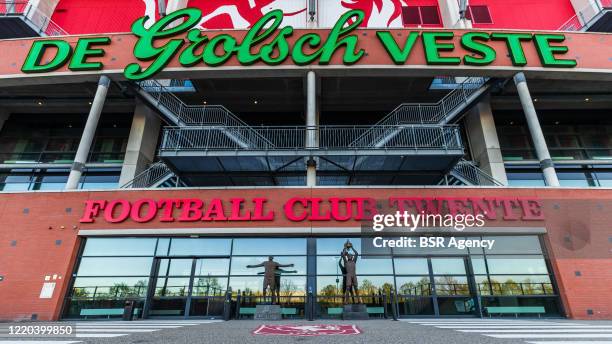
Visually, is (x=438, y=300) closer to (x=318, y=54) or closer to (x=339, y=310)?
(x=339, y=310)

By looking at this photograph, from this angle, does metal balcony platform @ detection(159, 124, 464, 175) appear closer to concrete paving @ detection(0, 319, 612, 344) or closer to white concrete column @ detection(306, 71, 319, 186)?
white concrete column @ detection(306, 71, 319, 186)

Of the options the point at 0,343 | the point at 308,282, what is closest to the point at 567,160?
the point at 308,282

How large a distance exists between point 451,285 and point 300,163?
30.3 feet

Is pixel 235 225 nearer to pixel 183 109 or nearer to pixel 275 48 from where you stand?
pixel 183 109

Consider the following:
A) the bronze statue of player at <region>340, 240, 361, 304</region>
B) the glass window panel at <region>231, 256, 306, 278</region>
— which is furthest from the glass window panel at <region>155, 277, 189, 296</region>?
the bronze statue of player at <region>340, 240, 361, 304</region>

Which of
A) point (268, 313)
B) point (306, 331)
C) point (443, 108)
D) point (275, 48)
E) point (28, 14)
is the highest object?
point (28, 14)

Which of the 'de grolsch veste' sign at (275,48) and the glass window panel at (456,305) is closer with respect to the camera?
the glass window panel at (456,305)

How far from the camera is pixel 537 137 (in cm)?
1622

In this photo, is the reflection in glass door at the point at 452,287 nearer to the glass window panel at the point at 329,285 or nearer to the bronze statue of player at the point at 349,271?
the bronze statue of player at the point at 349,271

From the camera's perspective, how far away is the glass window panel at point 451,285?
13.9 metres

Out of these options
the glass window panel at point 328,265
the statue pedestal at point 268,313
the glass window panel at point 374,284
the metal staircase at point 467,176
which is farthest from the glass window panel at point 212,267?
the metal staircase at point 467,176

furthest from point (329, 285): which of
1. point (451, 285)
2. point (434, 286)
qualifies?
point (451, 285)

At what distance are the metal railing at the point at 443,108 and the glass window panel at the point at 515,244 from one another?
6.81 m

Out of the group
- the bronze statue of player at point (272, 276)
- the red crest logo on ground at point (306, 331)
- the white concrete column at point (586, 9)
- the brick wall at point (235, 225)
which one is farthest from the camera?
the white concrete column at point (586, 9)
